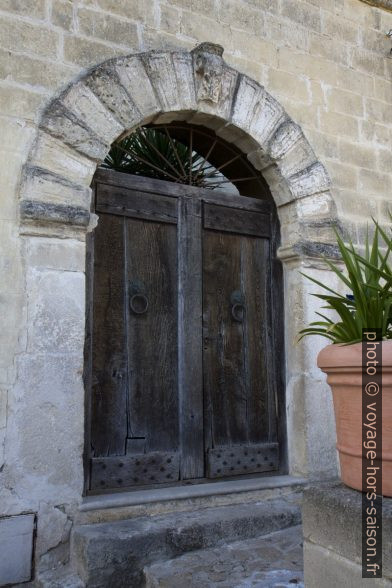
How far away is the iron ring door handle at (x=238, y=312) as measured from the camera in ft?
12.3

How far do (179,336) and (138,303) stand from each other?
353 millimetres

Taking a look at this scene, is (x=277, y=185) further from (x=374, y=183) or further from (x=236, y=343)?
(x=236, y=343)

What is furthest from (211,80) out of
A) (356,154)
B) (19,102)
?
(356,154)

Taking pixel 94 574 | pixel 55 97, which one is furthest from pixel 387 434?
pixel 55 97

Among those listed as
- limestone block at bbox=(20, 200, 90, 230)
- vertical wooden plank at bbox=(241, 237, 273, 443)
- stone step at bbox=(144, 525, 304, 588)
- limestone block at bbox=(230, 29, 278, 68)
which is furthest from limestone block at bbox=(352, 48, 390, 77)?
stone step at bbox=(144, 525, 304, 588)

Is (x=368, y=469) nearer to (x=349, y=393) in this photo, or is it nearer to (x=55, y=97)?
(x=349, y=393)

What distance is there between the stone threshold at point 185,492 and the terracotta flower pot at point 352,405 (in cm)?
144

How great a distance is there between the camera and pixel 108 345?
128 inches

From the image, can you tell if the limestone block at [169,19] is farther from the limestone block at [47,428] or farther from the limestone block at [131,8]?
the limestone block at [47,428]

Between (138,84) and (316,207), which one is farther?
Answer: (316,207)

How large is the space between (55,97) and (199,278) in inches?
56.5

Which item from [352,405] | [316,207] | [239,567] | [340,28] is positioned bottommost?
[239,567]

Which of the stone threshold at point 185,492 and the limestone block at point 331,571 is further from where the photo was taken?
the stone threshold at point 185,492

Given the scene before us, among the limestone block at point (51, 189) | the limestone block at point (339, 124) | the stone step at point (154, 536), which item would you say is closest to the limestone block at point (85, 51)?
the limestone block at point (51, 189)
